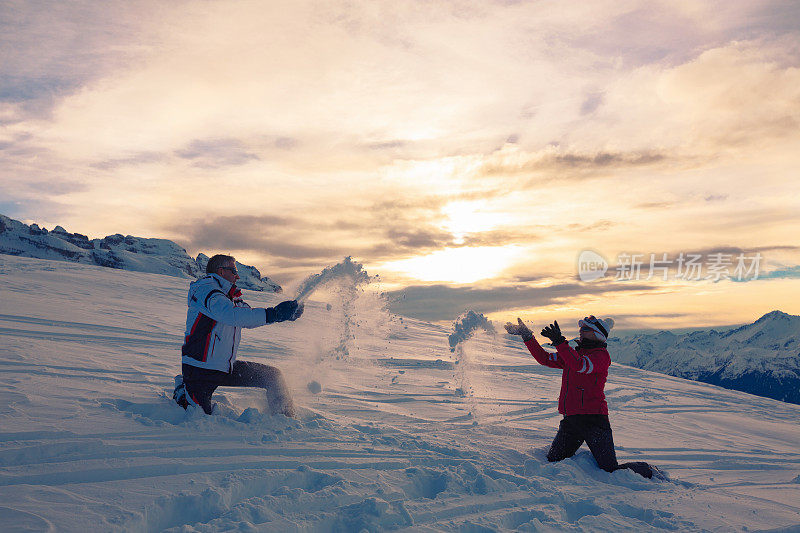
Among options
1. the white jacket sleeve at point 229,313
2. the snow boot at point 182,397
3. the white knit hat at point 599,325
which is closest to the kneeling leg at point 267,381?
the snow boot at point 182,397

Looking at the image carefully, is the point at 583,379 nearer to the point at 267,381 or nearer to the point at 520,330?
the point at 520,330

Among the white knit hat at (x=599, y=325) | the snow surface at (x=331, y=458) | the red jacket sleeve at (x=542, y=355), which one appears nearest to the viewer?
the snow surface at (x=331, y=458)

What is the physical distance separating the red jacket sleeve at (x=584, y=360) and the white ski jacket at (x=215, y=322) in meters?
3.11

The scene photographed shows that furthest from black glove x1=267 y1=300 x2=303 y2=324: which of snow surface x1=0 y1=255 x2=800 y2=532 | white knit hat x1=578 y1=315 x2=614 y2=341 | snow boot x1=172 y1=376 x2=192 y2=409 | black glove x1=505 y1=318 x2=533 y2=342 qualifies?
white knit hat x1=578 y1=315 x2=614 y2=341

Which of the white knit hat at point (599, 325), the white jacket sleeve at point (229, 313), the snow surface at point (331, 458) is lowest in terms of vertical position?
the snow surface at point (331, 458)

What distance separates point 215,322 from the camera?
200 inches

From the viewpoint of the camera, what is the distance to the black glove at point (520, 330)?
19.3 feet

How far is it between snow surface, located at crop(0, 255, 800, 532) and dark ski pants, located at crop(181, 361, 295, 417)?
21 cm

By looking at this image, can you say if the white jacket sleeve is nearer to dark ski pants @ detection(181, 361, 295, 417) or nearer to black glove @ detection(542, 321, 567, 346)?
dark ski pants @ detection(181, 361, 295, 417)

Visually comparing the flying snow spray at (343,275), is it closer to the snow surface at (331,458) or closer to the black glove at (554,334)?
the snow surface at (331,458)

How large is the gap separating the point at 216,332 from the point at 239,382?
23.8 inches

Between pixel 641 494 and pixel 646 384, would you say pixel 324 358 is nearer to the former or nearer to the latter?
pixel 641 494

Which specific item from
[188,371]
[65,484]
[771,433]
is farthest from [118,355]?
[771,433]

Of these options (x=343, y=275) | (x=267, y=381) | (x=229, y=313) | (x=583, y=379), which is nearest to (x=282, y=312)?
(x=229, y=313)
